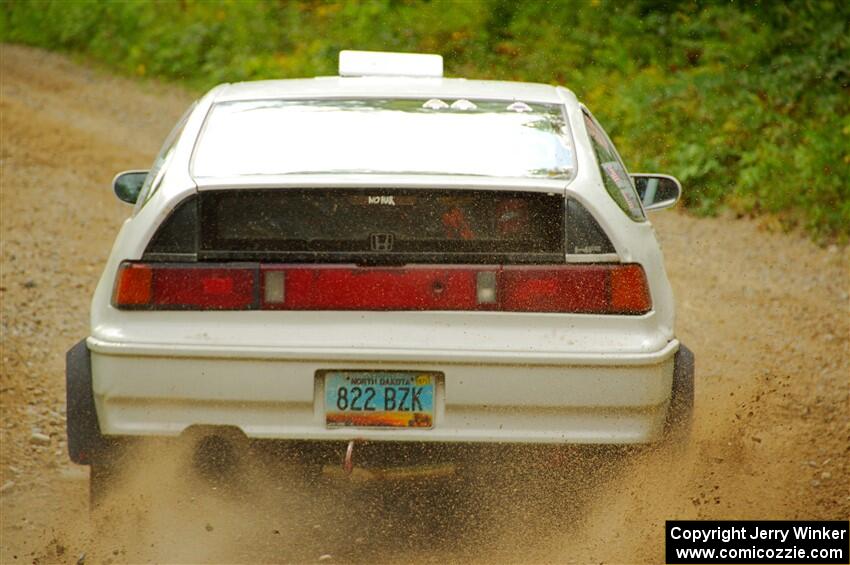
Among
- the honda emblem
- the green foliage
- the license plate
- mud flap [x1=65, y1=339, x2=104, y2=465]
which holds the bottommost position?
the green foliage

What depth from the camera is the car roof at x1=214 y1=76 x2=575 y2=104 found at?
4.75 meters

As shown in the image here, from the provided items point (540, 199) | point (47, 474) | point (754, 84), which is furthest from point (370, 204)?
point (754, 84)

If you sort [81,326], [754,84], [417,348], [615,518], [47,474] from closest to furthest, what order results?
[417,348] → [615,518] → [47,474] → [81,326] → [754,84]

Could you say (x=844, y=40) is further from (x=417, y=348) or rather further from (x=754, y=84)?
(x=417, y=348)

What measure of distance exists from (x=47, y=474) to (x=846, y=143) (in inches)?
331

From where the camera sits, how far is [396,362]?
3.81m

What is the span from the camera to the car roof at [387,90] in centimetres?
475

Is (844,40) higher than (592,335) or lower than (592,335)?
lower

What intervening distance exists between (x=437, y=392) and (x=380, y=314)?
294mm

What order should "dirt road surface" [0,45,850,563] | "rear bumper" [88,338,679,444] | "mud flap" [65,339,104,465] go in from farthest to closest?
"dirt road surface" [0,45,850,563]
"mud flap" [65,339,104,465]
"rear bumper" [88,338,679,444]

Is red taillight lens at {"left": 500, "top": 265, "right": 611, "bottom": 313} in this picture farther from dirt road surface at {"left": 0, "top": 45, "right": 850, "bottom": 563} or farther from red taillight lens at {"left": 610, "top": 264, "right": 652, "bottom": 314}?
dirt road surface at {"left": 0, "top": 45, "right": 850, "bottom": 563}

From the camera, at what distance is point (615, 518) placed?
426cm

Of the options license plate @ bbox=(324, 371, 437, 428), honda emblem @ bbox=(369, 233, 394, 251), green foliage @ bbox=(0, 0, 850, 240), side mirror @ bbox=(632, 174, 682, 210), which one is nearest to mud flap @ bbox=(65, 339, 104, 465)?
license plate @ bbox=(324, 371, 437, 428)

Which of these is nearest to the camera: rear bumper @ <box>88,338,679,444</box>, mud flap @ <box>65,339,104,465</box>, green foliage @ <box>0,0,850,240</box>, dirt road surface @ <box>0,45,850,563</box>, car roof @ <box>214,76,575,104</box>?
rear bumper @ <box>88,338,679,444</box>
